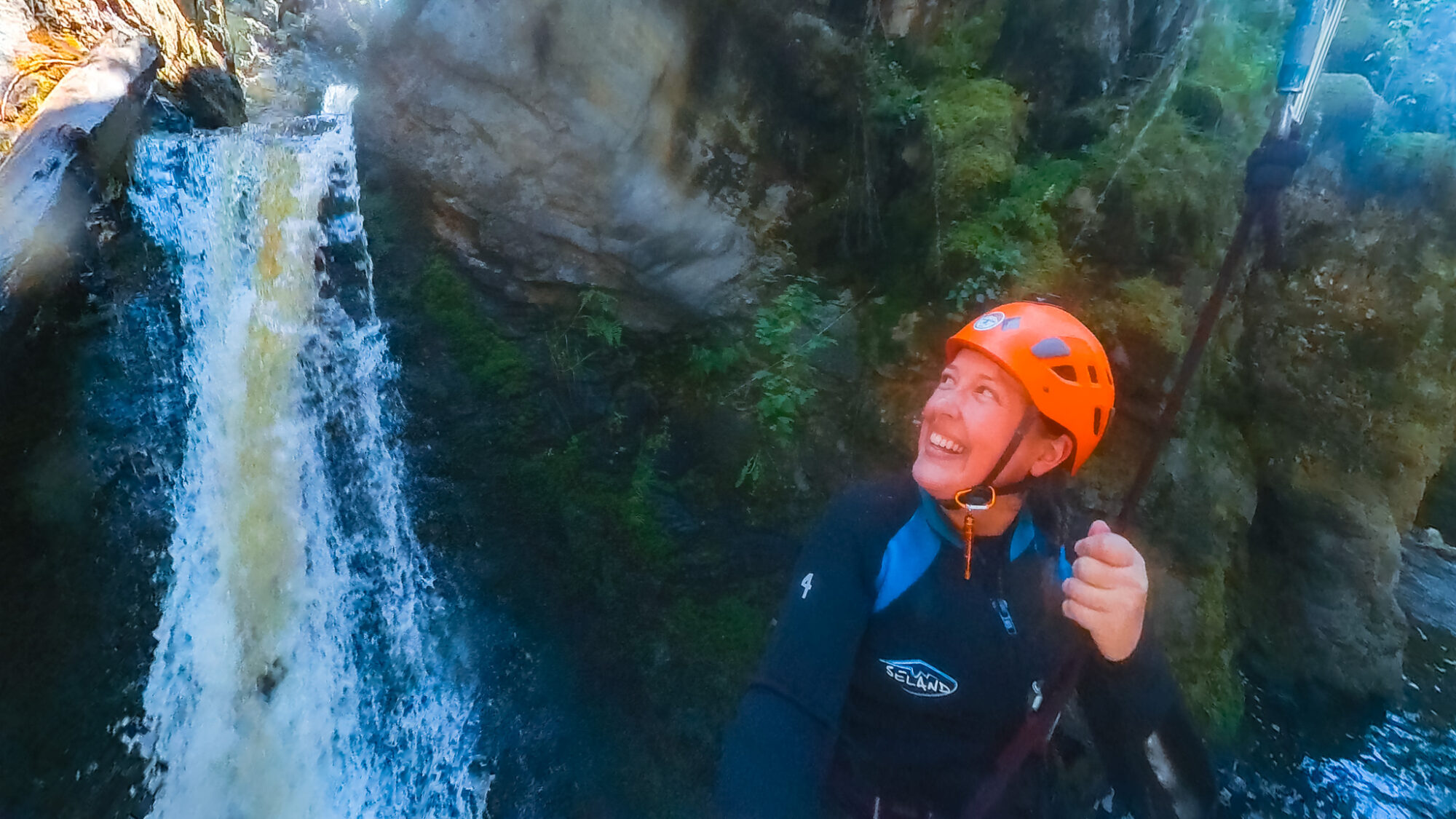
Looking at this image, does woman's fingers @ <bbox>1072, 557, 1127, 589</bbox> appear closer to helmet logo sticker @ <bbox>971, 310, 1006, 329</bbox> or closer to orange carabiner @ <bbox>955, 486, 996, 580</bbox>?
orange carabiner @ <bbox>955, 486, 996, 580</bbox>

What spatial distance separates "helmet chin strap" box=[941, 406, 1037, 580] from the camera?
5.52 ft

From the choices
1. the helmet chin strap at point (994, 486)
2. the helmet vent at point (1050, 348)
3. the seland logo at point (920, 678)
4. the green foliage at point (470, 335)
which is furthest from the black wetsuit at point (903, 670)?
the green foliage at point (470, 335)

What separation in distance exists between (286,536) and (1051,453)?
4362mm

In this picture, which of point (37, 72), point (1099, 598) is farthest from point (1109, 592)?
point (37, 72)

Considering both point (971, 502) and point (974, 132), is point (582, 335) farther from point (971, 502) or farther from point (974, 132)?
point (971, 502)

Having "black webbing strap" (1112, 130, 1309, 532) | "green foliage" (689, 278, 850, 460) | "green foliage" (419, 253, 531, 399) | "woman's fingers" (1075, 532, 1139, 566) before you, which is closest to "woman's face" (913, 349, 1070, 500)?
"woman's fingers" (1075, 532, 1139, 566)

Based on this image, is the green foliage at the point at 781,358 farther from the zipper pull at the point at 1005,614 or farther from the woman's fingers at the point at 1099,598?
the woman's fingers at the point at 1099,598

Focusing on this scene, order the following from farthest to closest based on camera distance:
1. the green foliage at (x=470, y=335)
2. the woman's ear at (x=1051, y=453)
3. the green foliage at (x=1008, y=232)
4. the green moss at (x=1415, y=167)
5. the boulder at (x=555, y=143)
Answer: the green foliage at (x=470, y=335) < the boulder at (x=555, y=143) < the green moss at (x=1415, y=167) < the green foliage at (x=1008, y=232) < the woman's ear at (x=1051, y=453)

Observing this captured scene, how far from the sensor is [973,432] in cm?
172

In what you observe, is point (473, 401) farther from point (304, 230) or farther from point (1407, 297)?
point (1407, 297)

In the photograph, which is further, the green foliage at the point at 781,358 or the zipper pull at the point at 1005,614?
the green foliage at the point at 781,358

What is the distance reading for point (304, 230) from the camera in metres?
4.36

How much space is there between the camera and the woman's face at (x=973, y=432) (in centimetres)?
171

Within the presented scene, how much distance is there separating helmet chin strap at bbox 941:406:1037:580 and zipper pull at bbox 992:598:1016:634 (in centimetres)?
9
